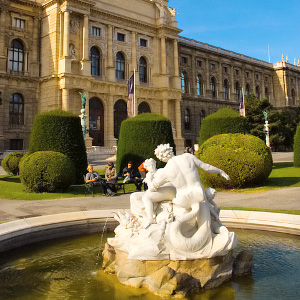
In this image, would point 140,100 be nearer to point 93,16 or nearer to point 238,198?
point 93,16

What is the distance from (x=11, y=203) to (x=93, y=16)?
91.6 ft

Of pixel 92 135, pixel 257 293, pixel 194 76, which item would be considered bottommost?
pixel 257 293

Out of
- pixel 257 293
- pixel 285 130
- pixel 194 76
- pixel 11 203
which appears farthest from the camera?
pixel 194 76

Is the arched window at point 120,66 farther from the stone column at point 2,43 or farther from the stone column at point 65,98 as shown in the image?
the stone column at point 2,43

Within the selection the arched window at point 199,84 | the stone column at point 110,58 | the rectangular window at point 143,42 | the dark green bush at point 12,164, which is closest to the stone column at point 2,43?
the stone column at point 110,58

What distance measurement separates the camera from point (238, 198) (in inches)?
428

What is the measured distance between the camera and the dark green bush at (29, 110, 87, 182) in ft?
45.6

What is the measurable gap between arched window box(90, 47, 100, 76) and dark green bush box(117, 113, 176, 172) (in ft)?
63.2

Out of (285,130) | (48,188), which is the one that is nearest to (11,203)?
(48,188)

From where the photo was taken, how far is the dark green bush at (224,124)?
17375 millimetres

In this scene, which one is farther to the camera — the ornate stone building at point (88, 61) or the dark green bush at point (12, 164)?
the ornate stone building at point (88, 61)

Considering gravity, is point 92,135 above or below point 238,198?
above

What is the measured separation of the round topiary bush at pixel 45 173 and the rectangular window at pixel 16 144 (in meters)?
19.3

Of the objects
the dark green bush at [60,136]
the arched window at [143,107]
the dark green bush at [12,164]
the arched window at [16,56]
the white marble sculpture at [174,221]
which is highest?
the arched window at [16,56]
